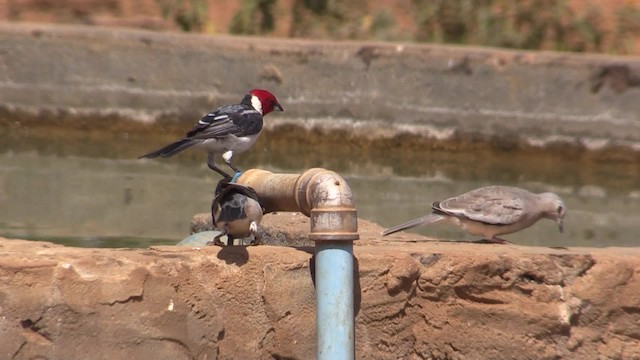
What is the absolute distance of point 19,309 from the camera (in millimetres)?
4551

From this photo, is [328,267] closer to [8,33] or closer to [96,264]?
[96,264]

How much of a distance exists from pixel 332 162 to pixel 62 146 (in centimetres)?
204

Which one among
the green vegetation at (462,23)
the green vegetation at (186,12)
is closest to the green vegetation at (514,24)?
the green vegetation at (462,23)

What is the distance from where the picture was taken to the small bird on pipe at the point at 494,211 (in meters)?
6.38

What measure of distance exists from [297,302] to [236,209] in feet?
1.36

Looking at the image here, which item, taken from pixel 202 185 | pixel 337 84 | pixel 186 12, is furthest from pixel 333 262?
pixel 186 12

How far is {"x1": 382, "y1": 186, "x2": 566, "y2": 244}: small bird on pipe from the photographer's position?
6.38 metres

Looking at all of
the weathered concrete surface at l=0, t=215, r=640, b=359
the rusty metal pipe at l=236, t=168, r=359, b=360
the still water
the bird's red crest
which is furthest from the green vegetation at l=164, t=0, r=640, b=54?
the rusty metal pipe at l=236, t=168, r=359, b=360

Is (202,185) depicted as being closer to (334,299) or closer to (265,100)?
(265,100)

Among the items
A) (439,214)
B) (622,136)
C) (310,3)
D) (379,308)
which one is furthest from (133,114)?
(379,308)

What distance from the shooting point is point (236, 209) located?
5.05 meters

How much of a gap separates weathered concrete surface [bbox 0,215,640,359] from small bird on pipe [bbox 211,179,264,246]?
0.12 m

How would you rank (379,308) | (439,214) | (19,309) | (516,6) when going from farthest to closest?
1. (516,6)
2. (439,214)
3. (379,308)
4. (19,309)

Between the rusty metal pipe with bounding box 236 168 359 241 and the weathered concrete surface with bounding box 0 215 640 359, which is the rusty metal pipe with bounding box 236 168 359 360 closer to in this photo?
the rusty metal pipe with bounding box 236 168 359 241
